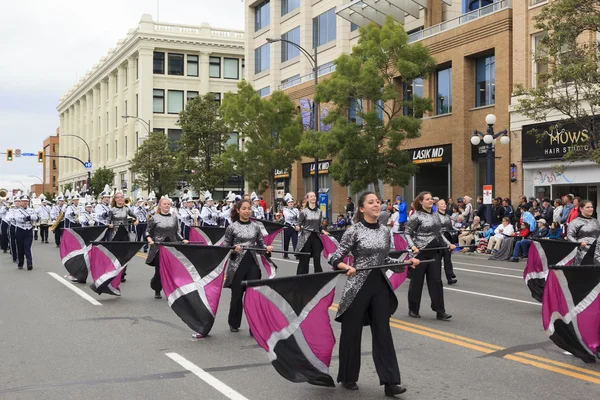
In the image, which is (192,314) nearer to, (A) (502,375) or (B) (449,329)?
(B) (449,329)

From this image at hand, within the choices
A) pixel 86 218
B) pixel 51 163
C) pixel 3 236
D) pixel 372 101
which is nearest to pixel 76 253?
pixel 86 218

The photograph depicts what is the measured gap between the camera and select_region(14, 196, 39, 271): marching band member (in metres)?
17.2

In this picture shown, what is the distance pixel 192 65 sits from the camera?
77.2 m

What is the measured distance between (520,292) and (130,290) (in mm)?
7236

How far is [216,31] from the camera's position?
257 ft

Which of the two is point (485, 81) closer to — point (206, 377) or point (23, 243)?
point (23, 243)

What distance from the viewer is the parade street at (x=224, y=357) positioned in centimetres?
621

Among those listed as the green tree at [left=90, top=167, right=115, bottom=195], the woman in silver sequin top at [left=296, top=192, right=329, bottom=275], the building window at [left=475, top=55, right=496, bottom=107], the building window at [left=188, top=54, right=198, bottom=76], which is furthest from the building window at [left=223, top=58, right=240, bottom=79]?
the woman in silver sequin top at [left=296, top=192, right=329, bottom=275]

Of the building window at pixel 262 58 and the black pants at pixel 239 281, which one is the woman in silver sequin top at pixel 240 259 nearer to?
the black pants at pixel 239 281

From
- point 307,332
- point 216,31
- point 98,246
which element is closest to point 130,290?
point 98,246

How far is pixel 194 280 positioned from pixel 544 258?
5.26 meters

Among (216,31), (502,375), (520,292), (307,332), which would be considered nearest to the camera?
(307,332)

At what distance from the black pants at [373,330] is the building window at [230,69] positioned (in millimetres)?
74158

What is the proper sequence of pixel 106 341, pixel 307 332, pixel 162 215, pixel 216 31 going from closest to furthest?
pixel 307 332 < pixel 106 341 < pixel 162 215 < pixel 216 31
